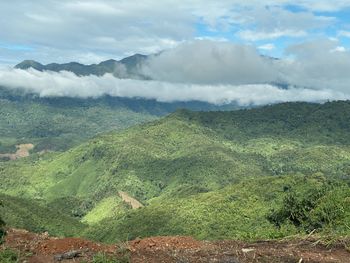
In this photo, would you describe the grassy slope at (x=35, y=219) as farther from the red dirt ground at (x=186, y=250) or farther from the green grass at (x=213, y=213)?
the red dirt ground at (x=186, y=250)

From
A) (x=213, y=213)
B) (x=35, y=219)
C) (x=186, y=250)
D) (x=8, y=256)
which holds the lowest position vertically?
(x=35, y=219)

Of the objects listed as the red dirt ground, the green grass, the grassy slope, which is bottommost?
the grassy slope

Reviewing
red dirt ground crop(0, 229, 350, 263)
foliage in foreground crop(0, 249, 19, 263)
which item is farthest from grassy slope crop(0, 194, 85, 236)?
foliage in foreground crop(0, 249, 19, 263)

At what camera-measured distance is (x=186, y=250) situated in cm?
1858

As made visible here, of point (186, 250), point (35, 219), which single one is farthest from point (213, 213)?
A: point (186, 250)

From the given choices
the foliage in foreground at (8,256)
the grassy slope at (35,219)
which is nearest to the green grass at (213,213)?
the grassy slope at (35,219)

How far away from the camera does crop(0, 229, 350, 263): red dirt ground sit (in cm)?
1709

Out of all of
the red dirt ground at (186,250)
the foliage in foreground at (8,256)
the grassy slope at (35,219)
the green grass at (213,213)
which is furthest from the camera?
the grassy slope at (35,219)

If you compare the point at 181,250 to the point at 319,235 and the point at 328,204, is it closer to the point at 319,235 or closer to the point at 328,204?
the point at 319,235

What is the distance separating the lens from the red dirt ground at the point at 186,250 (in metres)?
17.1

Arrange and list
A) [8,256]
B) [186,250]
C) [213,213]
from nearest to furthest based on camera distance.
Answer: [8,256] < [186,250] < [213,213]

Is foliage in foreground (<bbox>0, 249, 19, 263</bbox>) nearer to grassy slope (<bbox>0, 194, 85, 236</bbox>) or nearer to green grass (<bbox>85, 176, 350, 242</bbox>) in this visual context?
green grass (<bbox>85, 176, 350, 242</bbox>)

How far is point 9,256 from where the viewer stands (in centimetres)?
1683

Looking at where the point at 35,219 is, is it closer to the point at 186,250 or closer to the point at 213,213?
the point at 213,213
